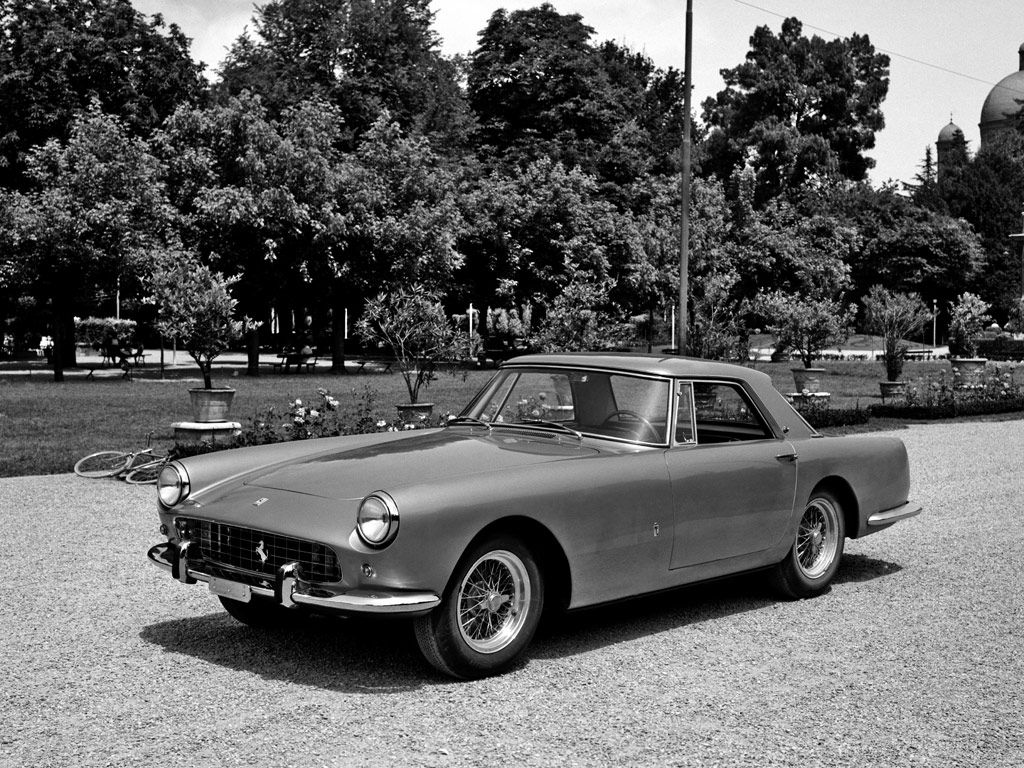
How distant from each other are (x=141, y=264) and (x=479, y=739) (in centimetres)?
3185

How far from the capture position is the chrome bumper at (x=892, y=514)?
309 inches

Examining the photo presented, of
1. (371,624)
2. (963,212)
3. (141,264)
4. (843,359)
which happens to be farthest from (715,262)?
(963,212)

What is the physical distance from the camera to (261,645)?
6230 millimetres

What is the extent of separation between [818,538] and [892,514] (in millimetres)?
696

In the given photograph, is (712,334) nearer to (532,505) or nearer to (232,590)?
(532,505)

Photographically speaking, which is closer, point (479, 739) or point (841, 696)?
point (479, 739)

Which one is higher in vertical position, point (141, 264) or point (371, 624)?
point (141, 264)

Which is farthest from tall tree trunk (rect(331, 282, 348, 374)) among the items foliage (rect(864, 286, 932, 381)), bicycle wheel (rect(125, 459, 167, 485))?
bicycle wheel (rect(125, 459, 167, 485))

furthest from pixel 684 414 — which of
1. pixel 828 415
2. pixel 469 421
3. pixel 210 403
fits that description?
pixel 828 415

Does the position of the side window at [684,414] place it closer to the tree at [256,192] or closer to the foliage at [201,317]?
the foliage at [201,317]

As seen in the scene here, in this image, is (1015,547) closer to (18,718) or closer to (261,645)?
(261,645)

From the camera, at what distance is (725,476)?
6.75m

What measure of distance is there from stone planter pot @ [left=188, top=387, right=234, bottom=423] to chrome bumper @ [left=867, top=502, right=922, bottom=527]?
9984 mm

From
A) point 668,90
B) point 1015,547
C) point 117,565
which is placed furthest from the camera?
point 668,90
